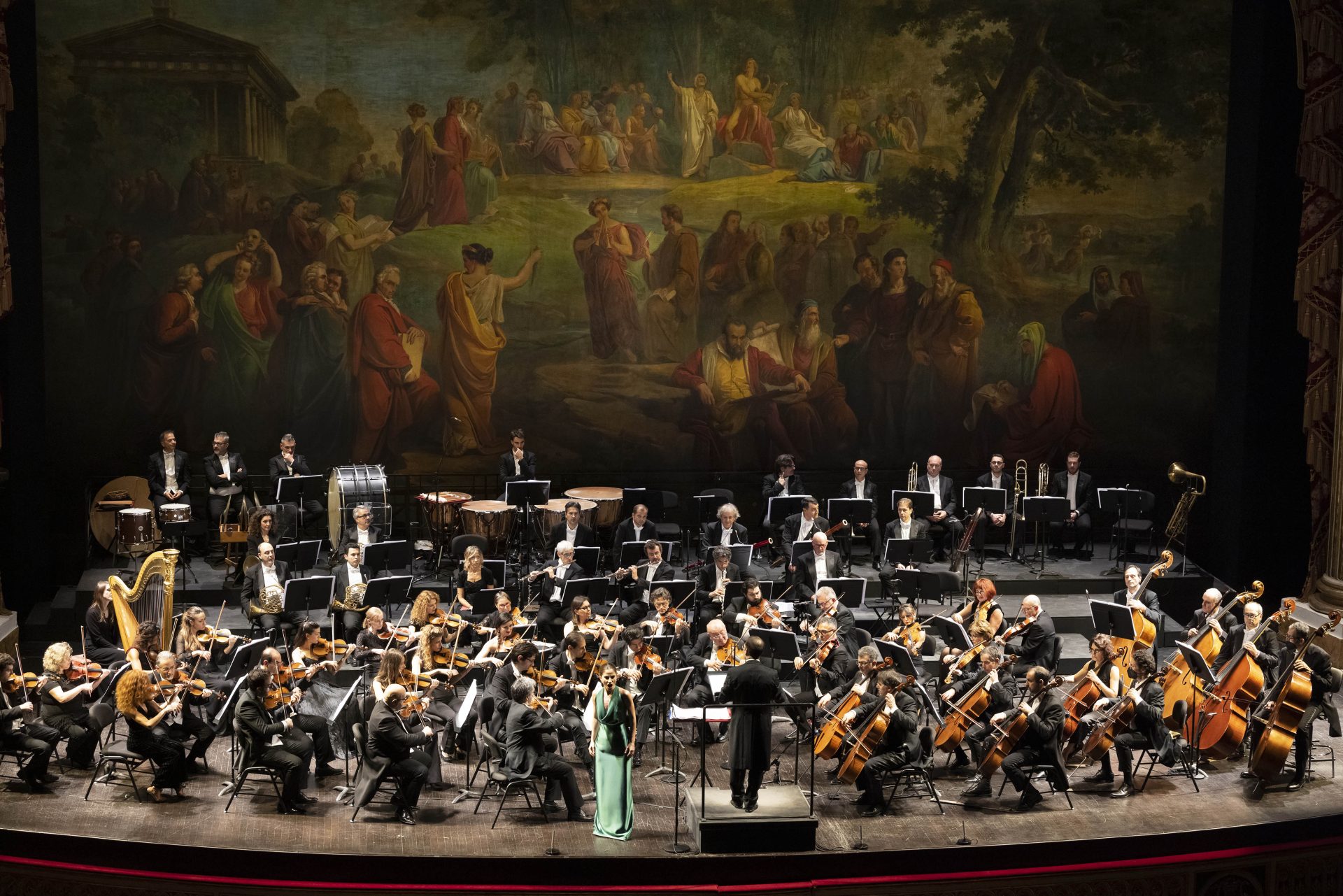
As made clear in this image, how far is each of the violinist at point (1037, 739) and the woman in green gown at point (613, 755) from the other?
2844 mm

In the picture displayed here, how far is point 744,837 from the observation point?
36.9 ft

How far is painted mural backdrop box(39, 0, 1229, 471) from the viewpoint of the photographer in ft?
60.2

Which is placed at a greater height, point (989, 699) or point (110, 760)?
point (989, 699)

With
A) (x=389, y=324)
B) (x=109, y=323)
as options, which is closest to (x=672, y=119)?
(x=389, y=324)

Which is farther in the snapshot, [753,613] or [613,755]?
[753,613]

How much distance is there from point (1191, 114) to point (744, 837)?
12048 mm

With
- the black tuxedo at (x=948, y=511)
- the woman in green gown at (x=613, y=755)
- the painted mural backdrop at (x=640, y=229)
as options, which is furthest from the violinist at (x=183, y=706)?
the black tuxedo at (x=948, y=511)

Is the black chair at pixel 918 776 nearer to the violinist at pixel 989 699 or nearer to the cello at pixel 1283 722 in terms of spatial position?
the violinist at pixel 989 699

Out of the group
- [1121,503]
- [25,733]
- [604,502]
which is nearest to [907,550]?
[1121,503]

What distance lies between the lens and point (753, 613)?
559 inches

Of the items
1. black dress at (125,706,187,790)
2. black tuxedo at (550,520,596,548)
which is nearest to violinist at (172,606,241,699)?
black dress at (125,706,187,790)

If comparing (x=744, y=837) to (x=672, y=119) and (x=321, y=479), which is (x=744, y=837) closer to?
(x=321, y=479)

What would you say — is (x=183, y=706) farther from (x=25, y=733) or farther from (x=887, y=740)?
(x=887, y=740)

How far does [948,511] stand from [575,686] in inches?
243
